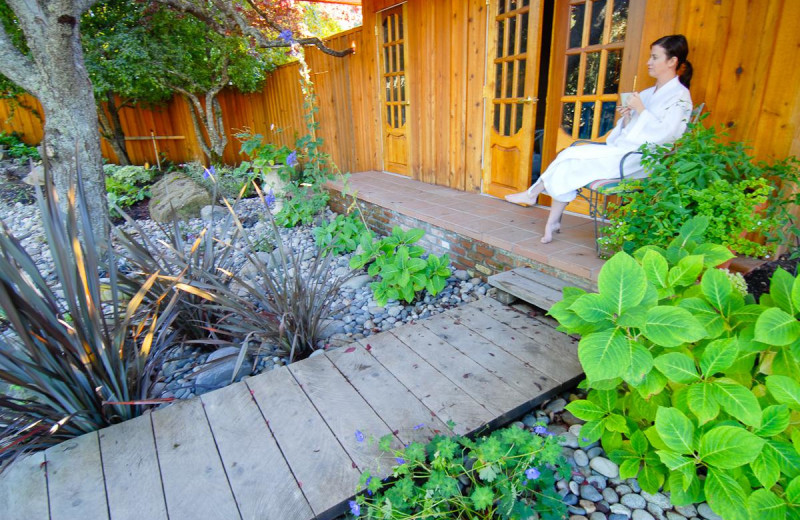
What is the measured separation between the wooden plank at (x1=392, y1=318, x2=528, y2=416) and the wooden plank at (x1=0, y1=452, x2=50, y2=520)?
54.4 inches

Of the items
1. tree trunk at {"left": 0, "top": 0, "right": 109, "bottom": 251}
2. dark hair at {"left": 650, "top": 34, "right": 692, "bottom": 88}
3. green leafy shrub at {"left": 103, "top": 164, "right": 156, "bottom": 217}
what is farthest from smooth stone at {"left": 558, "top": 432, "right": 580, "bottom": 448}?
green leafy shrub at {"left": 103, "top": 164, "right": 156, "bottom": 217}

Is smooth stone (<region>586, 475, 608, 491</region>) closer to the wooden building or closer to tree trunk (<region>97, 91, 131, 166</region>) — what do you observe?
the wooden building

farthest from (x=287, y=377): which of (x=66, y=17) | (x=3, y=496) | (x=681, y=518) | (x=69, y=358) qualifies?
(x=66, y=17)

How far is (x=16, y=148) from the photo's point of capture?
799 cm

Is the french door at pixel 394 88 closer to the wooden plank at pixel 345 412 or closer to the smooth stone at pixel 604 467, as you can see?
the wooden plank at pixel 345 412

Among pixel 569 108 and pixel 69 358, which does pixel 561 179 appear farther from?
pixel 69 358

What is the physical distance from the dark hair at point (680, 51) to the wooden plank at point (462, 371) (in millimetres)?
1925

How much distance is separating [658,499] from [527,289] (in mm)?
1117

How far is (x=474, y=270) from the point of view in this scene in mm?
2932

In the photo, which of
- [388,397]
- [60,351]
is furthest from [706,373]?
[60,351]

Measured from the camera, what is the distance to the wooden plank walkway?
1230 millimetres

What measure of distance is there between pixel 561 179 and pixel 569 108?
3.17ft

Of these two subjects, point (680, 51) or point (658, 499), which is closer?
point (658, 499)

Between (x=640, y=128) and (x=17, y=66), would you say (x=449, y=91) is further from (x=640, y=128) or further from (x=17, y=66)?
(x=17, y=66)
